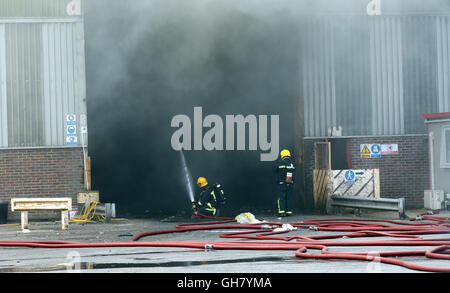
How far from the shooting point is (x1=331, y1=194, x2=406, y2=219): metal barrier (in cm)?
1308

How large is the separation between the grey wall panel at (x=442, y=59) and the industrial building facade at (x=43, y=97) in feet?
28.1

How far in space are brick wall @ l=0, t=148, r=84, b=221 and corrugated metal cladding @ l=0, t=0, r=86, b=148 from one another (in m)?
0.24

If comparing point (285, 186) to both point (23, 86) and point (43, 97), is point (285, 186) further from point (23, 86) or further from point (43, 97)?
point (23, 86)

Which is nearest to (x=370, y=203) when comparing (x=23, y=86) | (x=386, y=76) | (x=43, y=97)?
(x=386, y=76)

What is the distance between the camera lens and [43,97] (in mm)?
14711

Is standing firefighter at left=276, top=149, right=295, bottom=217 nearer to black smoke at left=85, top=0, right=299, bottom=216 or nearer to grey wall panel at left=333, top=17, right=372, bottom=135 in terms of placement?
grey wall panel at left=333, top=17, right=372, bottom=135

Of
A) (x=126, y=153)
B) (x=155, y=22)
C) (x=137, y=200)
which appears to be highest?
(x=155, y=22)

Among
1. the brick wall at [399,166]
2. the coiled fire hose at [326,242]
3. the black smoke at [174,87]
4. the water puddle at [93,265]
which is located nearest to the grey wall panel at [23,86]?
the black smoke at [174,87]

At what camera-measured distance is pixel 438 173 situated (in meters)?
14.9

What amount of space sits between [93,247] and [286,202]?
20.4ft

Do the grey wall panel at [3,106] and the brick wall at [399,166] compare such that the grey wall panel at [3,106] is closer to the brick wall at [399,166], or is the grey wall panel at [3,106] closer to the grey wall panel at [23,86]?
the grey wall panel at [23,86]

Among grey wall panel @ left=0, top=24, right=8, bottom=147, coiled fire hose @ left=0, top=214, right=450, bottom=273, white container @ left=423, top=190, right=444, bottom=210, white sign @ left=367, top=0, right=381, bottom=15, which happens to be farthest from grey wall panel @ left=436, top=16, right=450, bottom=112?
grey wall panel @ left=0, top=24, right=8, bottom=147
